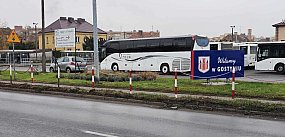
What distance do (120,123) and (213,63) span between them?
942 centimetres

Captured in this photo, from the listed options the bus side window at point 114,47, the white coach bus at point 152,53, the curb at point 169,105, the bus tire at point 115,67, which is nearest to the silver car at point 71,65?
the bus tire at point 115,67

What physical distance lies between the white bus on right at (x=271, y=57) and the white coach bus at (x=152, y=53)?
4.73m

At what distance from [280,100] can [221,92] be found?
255 cm

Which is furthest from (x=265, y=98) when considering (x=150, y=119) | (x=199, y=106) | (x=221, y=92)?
(x=150, y=119)

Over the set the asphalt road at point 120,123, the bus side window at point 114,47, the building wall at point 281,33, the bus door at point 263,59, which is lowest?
the asphalt road at point 120,123

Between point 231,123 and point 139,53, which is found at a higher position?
point 139,53

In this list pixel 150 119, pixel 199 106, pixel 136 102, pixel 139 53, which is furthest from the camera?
pixel 139 53

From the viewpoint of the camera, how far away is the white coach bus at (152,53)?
100 feet

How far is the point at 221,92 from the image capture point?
14719 millimetres

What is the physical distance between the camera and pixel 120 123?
9180 mm

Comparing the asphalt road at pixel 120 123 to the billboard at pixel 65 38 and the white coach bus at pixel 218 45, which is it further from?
the white coach bus at pixel 218 45

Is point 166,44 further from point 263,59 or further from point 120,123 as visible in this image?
point 120,123

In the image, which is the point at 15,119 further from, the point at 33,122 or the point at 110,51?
the point at 110,51

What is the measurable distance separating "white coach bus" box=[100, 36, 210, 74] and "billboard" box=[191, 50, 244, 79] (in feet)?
38.5
